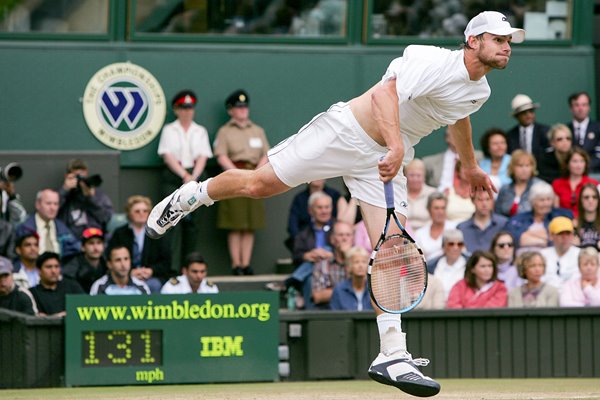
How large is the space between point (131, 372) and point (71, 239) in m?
2.15

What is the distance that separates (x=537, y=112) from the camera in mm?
15094

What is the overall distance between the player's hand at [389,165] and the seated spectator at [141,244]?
5.29 meters

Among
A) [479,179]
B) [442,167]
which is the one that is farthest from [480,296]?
[479,179]

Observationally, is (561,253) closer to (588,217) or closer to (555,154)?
(588,217)

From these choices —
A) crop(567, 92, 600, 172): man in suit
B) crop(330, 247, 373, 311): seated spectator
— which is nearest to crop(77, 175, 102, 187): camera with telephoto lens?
crop(330, 247, 373, 311): seated spectator

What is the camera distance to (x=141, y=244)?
12.2 metres

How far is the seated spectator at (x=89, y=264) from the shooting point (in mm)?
11766

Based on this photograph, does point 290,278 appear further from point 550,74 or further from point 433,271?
point 550,74

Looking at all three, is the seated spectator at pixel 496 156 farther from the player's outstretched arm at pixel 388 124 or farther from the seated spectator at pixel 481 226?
the player's outstretched arm at pixel 388 124

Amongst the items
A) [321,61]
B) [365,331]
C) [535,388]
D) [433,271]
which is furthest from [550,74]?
[535,388]

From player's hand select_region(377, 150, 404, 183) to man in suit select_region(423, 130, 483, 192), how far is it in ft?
19.7

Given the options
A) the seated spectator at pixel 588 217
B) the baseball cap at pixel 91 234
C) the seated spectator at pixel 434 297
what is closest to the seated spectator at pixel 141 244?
the baseball cap at pixel 91 234

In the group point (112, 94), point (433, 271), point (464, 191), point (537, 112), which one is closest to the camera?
point (433, 271)

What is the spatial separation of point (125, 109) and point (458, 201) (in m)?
3.71
